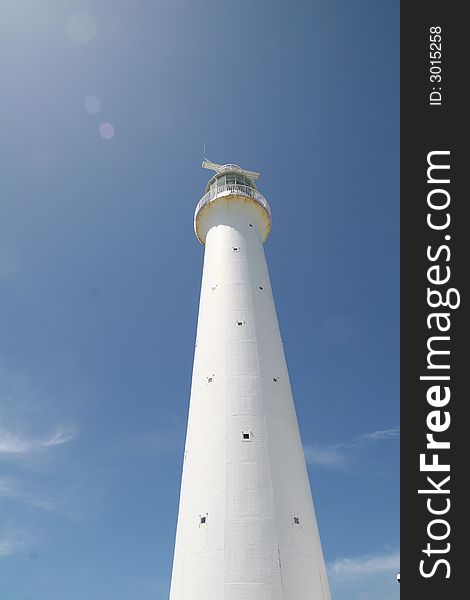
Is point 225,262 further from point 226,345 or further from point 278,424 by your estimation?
point 278,424

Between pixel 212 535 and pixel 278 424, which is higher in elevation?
pixel 278 424

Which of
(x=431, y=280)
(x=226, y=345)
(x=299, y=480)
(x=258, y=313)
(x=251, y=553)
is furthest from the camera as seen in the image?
(x=258, y=313)

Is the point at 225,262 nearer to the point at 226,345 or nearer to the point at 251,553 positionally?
the point at 226,345

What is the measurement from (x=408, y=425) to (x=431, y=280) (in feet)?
13.7

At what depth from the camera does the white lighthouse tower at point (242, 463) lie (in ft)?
49.2

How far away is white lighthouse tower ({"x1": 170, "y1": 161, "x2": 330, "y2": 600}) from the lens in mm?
14992

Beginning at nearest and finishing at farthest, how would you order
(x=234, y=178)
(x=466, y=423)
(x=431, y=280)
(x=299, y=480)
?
1. (x=466, y=423)
2. (x=431, y=280)
3. (x=299, y=480)
4. (x=234, y=178)

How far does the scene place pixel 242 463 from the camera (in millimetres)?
16969

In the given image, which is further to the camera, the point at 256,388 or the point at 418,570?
the point at 256,388

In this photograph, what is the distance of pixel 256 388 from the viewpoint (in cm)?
1916

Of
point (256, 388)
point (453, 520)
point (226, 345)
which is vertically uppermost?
point (226, 345)

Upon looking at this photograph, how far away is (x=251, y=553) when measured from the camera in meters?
15.0

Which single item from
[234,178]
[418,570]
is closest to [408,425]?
[418,570]

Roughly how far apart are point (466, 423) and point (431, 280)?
4.01 m
